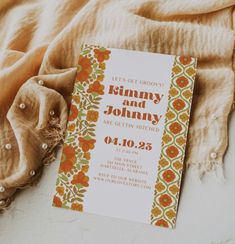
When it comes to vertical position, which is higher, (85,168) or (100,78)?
(100,78)

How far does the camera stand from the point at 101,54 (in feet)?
2.61

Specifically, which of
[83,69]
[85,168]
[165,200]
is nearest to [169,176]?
[165,200]

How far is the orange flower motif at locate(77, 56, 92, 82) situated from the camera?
794 mm

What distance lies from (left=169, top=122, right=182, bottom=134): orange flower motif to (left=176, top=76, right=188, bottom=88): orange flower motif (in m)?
0.07

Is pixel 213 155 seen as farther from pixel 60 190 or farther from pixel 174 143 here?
pixel 60 190

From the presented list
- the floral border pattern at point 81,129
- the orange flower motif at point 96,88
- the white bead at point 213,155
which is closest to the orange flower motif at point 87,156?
the floral border pattern at point 81,129

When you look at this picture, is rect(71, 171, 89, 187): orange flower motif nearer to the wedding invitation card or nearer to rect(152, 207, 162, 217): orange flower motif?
the wedding invitation card

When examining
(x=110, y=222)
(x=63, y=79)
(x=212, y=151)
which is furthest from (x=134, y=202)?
(x=63, y=79)

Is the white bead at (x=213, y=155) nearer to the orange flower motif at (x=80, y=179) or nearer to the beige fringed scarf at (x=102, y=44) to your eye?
the beige fringed scarf at (x=102, y=44)

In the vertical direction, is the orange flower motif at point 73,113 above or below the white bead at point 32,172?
above

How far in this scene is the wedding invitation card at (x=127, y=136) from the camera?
736 millimetres

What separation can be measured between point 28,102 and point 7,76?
6 cm

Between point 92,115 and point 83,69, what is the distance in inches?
3.6

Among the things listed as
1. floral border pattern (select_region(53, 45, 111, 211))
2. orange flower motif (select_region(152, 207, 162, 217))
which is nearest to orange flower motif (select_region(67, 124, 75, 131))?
floral border pattern (select_region(53, 45, 111, 211))
